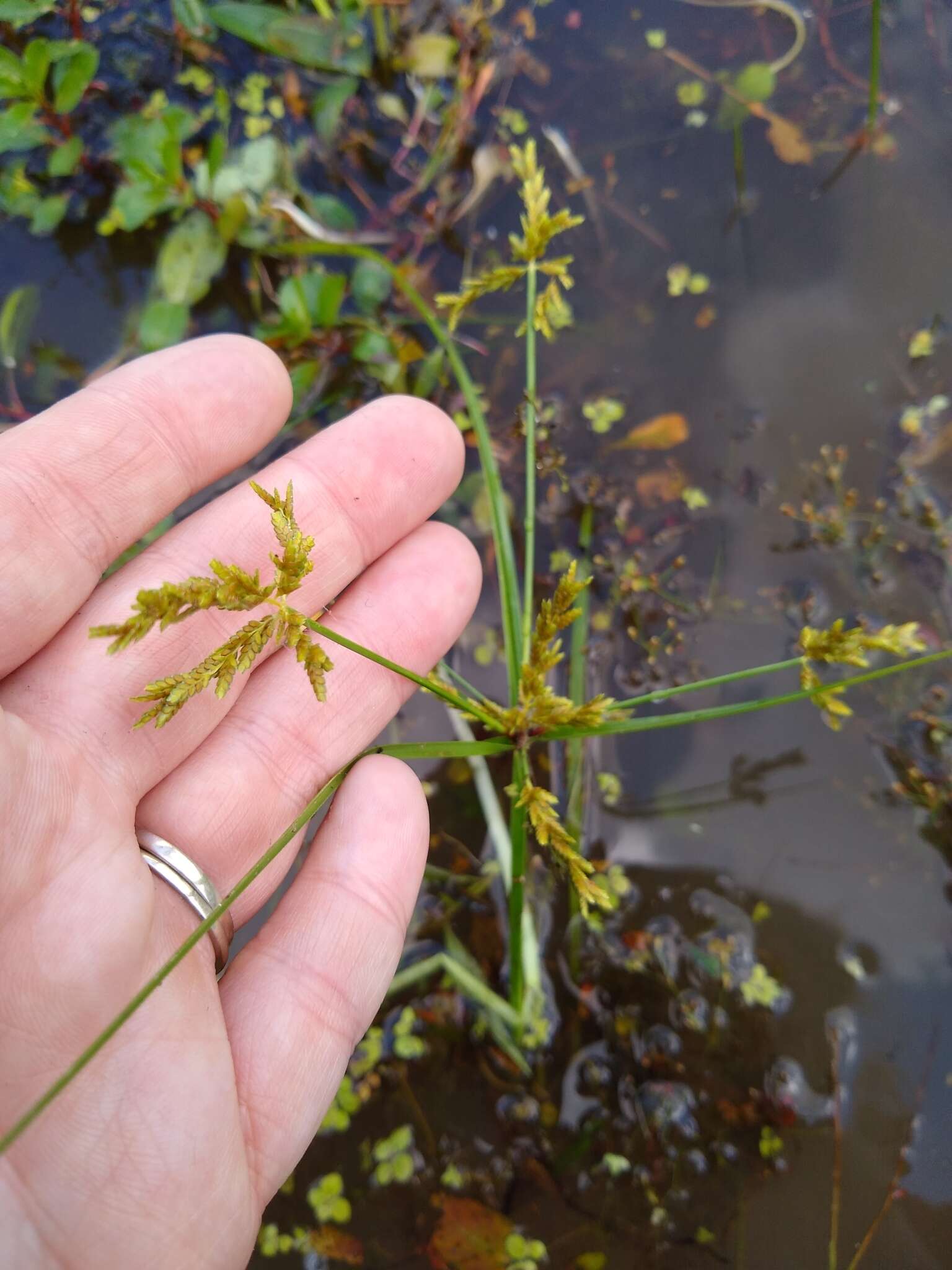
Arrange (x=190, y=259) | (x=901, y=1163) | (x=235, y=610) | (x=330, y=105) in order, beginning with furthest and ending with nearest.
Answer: (x=330, y=105) < (x=190, y=259) < (x=901, y=1163) < (x=235, y=610)

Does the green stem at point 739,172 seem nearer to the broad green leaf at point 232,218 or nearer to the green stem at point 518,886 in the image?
the broad green leaf at point 232,218

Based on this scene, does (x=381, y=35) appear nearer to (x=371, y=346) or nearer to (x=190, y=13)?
(x=190, y=13)

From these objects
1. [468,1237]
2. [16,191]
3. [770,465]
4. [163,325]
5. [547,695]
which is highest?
[16,191]

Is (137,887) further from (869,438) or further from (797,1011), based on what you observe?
(869,438)

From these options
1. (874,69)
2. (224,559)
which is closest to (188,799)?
(224,559)

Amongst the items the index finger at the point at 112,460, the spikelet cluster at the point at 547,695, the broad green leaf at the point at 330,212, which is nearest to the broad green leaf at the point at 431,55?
A: the broad green leaf at the point at 330,212

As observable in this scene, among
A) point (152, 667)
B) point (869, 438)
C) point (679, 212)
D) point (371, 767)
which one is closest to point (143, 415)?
point (152, 667)

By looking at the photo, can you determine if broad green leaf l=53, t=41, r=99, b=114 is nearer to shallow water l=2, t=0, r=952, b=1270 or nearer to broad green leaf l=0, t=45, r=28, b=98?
broad green leaf l=0, t=45, r=28, b=98
